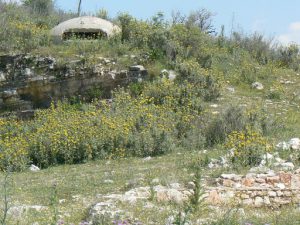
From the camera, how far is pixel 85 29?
A: 16.2m

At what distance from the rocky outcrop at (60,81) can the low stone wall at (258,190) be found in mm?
6488

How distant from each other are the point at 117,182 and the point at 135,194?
1.11 metres

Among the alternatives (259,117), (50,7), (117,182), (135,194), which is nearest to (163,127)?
(259,117)

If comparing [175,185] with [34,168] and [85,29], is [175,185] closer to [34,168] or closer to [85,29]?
[34,168]

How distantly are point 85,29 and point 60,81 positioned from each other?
10.2 feet

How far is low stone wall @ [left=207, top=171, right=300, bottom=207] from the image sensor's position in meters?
6.99

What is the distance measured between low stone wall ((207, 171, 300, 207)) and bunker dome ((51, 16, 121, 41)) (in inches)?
361

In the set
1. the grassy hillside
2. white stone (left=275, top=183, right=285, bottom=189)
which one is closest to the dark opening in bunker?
the grassy hillside

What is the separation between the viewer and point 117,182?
316 inches

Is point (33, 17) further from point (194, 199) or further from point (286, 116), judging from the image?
point (194, 199)

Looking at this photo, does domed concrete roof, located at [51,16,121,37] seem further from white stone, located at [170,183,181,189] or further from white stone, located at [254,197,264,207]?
white stone, located at [254,197,264,207]

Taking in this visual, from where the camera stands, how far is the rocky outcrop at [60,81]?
44.4 ft

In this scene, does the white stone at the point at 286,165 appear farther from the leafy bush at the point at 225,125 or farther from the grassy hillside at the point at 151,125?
the leafy bush at the point at 225,125

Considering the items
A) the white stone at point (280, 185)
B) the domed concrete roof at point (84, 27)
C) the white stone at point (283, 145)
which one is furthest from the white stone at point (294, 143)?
the domed concrete roof at point (84, 27)
